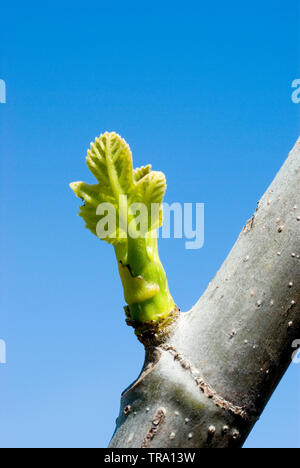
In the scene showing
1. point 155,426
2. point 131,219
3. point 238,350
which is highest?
point 131,219

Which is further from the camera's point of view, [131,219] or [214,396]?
[131,219]

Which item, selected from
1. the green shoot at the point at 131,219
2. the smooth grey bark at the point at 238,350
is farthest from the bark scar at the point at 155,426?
the green shoot at the point at 131,219

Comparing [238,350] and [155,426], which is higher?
[238,350]

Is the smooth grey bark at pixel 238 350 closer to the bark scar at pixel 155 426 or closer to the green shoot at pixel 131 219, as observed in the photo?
the bark scar at pixel 155 426

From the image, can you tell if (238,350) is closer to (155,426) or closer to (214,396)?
(214,396)

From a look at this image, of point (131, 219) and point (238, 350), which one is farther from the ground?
point (131, 219)

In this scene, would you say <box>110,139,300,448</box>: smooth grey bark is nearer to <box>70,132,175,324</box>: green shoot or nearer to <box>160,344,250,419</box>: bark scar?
<box>160,344,250,419</box>: bark scar

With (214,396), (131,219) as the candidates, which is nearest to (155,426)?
(214,396)

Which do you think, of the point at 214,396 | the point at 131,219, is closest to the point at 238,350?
the point at 214,396

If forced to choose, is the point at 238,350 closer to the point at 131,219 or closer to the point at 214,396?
the point at 214,396
